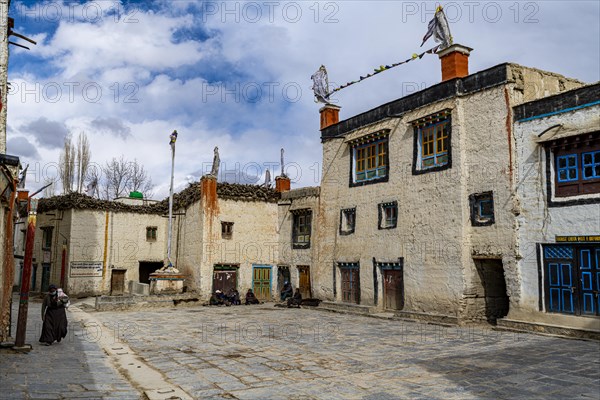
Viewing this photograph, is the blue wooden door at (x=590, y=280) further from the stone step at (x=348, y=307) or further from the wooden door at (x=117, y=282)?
the wooden door at (x=117, y=282)

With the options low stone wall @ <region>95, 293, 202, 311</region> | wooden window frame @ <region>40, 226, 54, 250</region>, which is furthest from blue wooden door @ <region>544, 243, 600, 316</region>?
wooden window frame @ <region>40, 226, 54, 250</region>

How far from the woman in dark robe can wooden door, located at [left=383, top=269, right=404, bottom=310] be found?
445 inches

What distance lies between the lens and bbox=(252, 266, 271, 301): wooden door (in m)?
24.3

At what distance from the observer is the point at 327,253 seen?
70.7 ft

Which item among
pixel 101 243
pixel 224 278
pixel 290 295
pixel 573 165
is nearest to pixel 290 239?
pixel 290 295

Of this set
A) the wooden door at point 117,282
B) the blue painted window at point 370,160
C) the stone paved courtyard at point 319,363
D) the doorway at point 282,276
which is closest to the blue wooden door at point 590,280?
the stone paved courtyard at point 319,363

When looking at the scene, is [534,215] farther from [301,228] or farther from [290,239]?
[290,239]

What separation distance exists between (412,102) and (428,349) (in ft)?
32.2

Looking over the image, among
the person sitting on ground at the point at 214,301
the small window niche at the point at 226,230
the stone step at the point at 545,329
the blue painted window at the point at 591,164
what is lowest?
the person sitting on ground at the point at 214,301

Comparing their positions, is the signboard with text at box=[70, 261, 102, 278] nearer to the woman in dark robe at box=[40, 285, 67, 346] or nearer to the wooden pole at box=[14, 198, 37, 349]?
the woman in dark robe at box=[40, 285, 67, 346]

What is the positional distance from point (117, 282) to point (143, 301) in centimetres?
810

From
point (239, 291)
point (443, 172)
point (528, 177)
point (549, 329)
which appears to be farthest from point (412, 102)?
point (239, 291)

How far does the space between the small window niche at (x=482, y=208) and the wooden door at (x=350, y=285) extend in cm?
623

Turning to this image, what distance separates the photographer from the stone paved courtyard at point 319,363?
726cm
